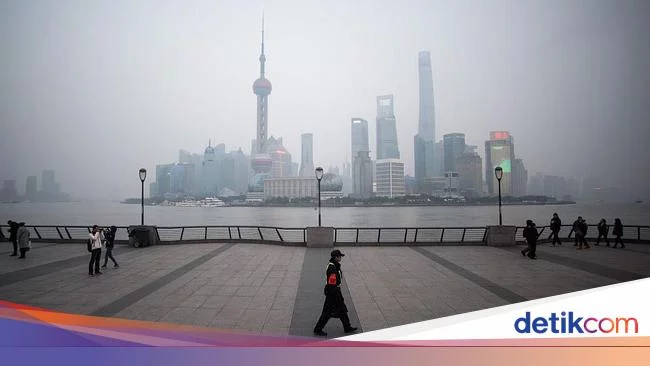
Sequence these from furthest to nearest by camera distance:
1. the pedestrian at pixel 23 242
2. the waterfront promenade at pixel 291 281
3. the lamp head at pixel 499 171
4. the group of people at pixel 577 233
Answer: the lamp head at pixel 499 171
the group of people at pixel 577 233
the pedestrian at pixel 23 242
the waterfront promenade at pixel 291 281

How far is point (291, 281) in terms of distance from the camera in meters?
→ 10.9

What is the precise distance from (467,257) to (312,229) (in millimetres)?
7320

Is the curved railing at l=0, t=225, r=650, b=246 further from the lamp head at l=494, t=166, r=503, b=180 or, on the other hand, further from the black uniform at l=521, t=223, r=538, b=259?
the black uniform at l=521, t=223, r=538, b=259

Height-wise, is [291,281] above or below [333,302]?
below

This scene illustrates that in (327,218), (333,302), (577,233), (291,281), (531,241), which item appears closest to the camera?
(333,302)

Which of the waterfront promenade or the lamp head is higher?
the lamp head

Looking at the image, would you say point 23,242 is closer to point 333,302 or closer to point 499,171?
point 333,302

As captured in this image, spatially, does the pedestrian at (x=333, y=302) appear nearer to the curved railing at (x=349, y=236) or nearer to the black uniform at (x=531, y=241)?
the curved railing at (x=349, y=236)

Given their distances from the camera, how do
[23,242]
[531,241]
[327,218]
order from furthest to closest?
[327,218] < [531,241] < [23,242]

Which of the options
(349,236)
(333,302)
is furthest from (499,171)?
(349,236)

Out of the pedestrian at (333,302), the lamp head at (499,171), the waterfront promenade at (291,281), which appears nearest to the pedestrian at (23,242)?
the waterfront promenade at (291,281)

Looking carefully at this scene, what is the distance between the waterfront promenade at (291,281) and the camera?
7.82m

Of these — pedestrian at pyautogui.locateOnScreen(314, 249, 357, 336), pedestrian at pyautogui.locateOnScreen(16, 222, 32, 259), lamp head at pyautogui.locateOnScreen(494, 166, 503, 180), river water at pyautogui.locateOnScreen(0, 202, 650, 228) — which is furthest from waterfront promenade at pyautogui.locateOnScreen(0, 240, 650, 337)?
→ river water at pyautogui.locateOnScreen(0, 202, 650, 228)

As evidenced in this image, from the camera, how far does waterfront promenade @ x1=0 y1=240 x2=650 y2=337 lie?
782 cm
